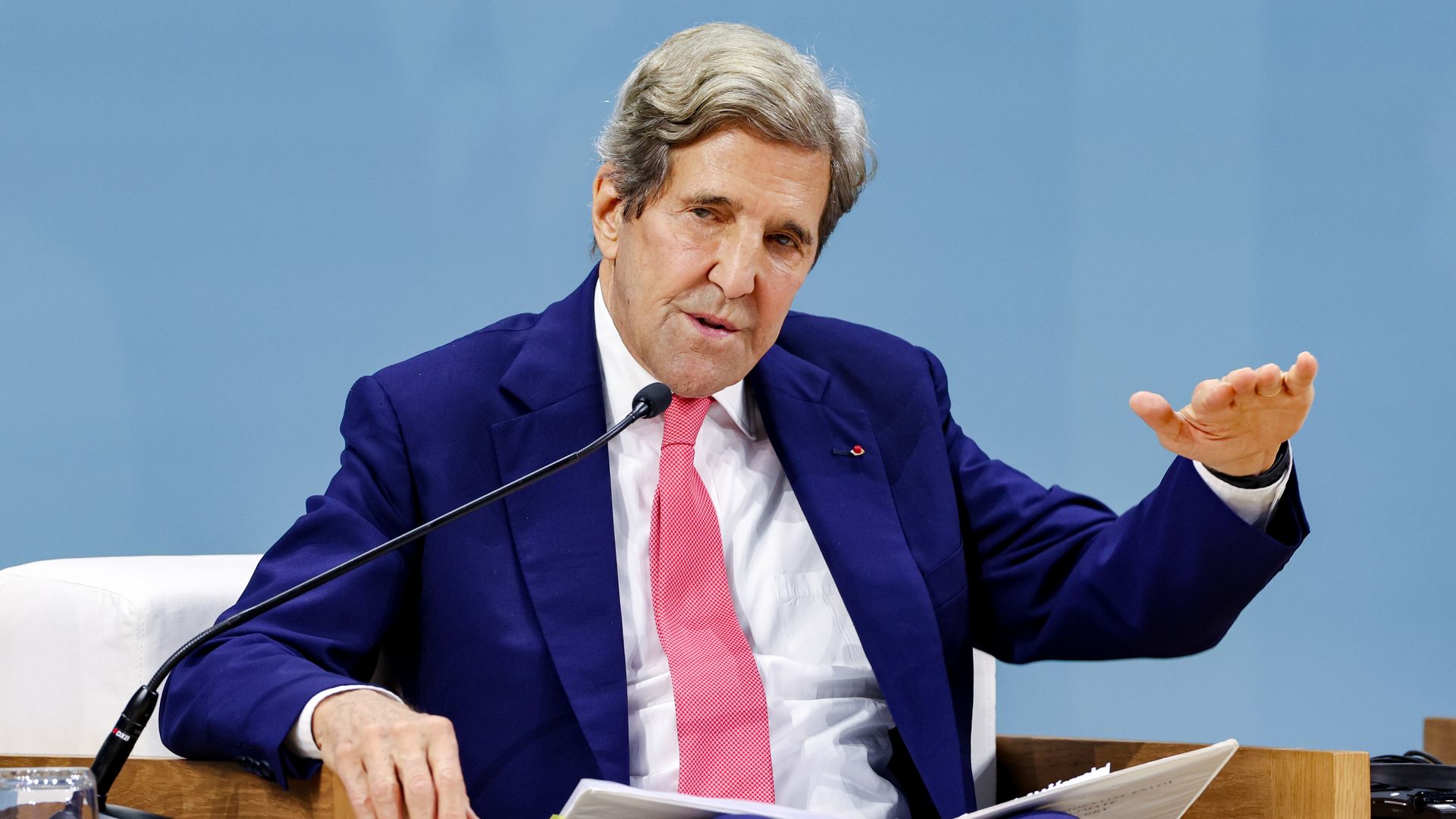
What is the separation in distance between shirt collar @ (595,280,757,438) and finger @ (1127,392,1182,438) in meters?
0.46

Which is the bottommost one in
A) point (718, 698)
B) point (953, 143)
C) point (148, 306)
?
point (718, 698)

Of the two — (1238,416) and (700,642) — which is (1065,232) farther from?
(700,642)

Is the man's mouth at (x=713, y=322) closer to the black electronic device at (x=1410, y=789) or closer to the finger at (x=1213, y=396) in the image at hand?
the finger at (x=1213, y=396)

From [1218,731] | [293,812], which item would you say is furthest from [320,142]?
[1218,731]

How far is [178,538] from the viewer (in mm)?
2031

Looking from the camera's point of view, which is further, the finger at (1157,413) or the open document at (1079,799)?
the finger at (1157,413)

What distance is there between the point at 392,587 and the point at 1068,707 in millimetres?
1414

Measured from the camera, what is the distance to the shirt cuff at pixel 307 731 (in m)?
1.19

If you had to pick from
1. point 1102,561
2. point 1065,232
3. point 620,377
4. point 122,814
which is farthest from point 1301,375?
point 1065,232

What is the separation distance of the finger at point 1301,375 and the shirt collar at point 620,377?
591 mm

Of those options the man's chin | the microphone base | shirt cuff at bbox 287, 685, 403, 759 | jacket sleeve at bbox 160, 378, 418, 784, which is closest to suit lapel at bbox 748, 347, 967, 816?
the man's chin

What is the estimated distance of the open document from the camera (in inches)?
42.9

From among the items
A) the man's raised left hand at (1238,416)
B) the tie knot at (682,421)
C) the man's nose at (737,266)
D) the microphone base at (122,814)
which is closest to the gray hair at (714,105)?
the man's nose at (737,266)

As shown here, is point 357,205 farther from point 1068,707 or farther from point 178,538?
point 1068,707
